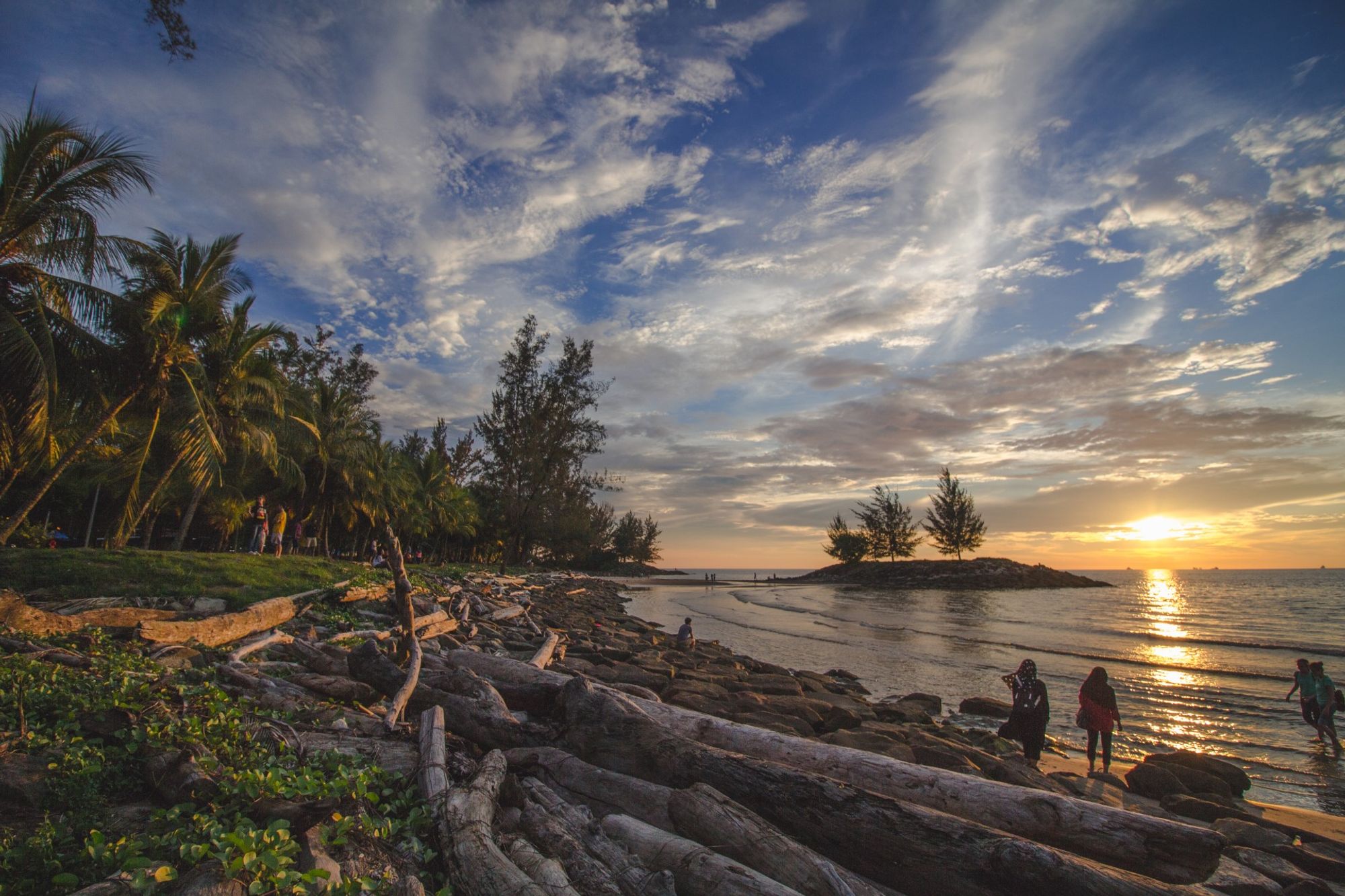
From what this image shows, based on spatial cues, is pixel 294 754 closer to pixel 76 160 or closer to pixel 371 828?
A: pixel 371 828

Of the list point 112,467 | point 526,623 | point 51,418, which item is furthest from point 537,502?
point 51,418

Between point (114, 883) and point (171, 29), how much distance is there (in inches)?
320

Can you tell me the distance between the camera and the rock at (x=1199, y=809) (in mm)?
6914

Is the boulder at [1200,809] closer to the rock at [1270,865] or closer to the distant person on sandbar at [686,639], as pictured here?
the rock at [1270,865]

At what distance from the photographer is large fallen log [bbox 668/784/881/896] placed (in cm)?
317

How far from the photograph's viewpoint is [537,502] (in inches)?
1713

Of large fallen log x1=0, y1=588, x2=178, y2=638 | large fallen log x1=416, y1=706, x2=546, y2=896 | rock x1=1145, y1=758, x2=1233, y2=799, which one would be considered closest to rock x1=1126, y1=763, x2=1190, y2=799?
rock x1=1145, y1=758, x2=1233, y2=799

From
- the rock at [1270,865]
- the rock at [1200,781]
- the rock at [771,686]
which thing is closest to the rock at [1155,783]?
the rock at [1200,781]

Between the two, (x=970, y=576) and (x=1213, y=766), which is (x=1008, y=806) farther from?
(x=970, y=576)

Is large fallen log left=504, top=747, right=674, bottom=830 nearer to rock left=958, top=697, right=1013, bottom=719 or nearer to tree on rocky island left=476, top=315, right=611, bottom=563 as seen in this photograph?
rock left=958, top=697, right=1013, bottom=719

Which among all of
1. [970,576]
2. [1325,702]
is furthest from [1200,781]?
[970,576]

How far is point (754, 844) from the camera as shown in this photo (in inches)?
134

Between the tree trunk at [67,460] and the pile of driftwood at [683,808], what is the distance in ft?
29.3

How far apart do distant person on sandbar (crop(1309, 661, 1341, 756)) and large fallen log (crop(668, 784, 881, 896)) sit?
12434 millimetres
